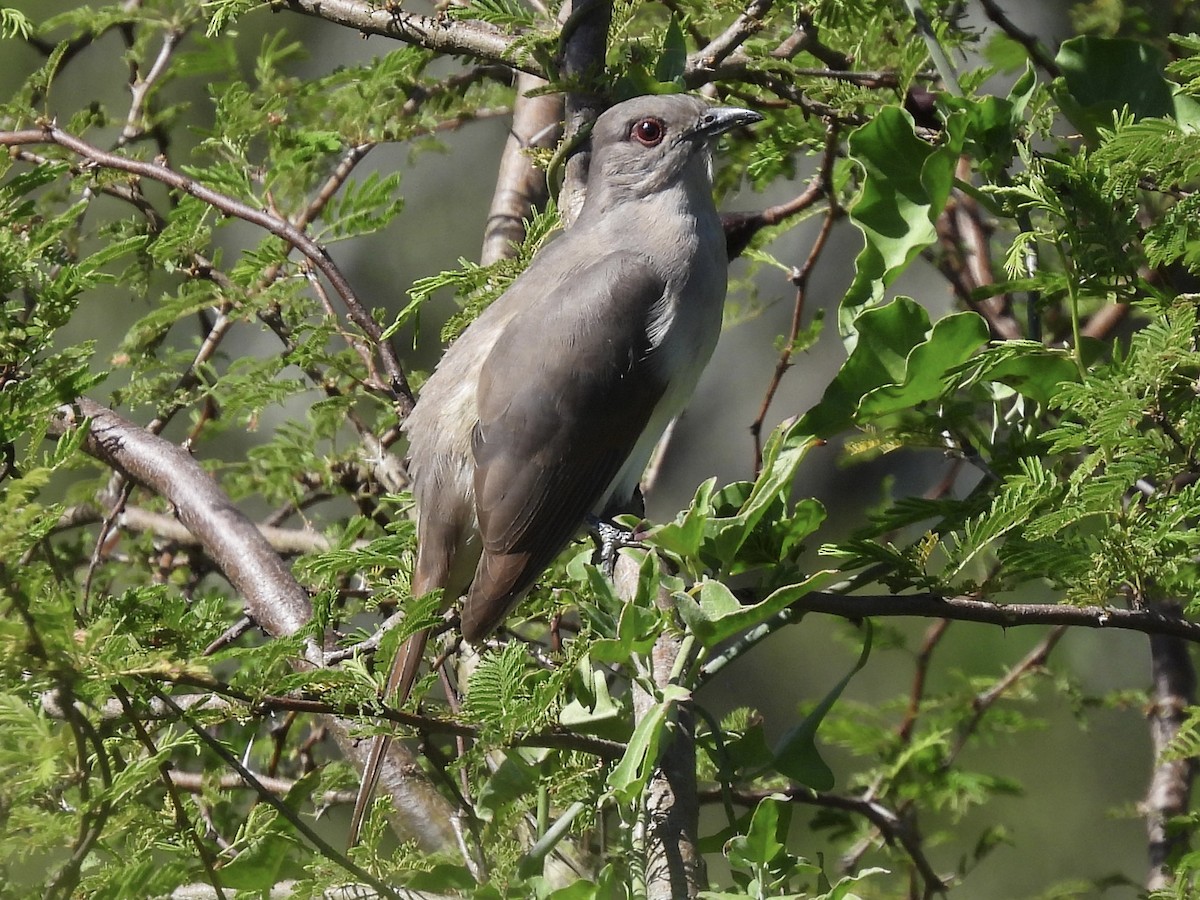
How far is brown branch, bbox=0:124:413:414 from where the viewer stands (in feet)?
10.4

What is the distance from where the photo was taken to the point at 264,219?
323 centimetres

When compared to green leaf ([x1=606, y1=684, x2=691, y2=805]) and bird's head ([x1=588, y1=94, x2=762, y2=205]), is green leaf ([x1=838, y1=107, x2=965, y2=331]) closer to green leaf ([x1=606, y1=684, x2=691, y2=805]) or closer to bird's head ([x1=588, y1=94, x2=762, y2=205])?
green leaf ([x1=606, y1=684, x2=691, y2=805])

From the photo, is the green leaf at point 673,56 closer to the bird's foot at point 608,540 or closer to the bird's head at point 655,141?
the bird's head at point 655,141

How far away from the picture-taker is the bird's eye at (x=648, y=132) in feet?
13.1

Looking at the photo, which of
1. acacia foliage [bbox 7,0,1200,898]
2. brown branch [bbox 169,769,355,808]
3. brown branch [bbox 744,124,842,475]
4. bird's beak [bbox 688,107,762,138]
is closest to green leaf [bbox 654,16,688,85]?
acacia foliage [bbox 7,0,1200,898]


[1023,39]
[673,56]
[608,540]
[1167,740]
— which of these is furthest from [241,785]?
[1023,39]

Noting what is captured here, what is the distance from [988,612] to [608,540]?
153 cm

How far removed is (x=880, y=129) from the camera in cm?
243

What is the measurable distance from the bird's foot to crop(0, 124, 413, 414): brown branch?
0.64m

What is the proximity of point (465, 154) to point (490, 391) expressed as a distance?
632 centimetres

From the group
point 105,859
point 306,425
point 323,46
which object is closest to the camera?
point 105,859

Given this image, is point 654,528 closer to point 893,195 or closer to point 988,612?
point 988,612

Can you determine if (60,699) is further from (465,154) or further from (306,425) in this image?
(465,154)

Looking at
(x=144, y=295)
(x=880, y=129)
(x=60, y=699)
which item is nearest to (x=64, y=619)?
(x=60, y=699)
